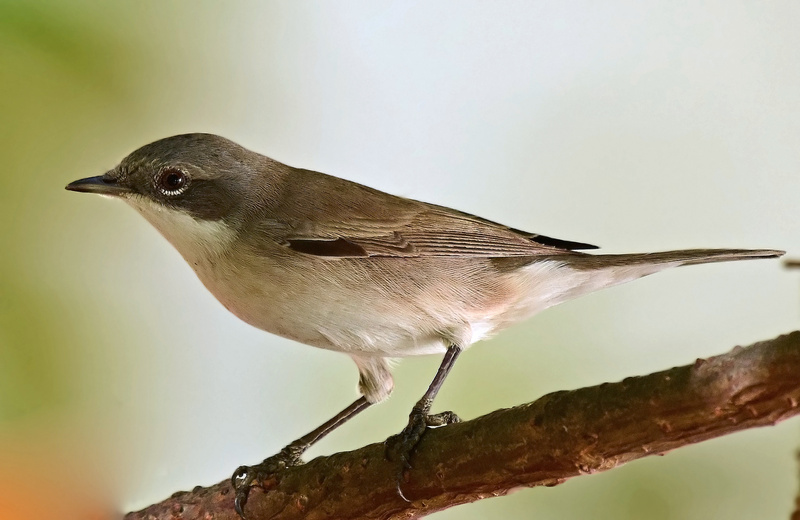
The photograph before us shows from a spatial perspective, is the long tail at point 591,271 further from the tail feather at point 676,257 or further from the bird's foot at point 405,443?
the bird's foot at point 405,443

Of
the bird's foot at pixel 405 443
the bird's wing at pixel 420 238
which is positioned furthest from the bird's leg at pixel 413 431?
the bird's wing at pixel 420 238

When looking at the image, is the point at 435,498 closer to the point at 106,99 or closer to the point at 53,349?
the point at 53,349

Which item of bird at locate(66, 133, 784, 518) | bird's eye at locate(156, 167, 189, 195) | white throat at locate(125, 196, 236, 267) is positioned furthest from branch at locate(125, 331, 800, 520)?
bird's eye at locate(156, 167, 189, 195)

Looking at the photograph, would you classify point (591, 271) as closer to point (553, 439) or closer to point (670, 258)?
point (670, 258)

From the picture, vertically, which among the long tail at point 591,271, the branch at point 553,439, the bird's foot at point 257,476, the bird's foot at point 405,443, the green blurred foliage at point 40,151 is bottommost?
the branch at point 553,439

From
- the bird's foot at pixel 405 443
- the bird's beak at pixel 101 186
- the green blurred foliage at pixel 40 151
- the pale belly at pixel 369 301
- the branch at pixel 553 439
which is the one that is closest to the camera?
the branch at pixel 553 439

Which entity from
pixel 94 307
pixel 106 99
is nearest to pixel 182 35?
pixel 106 99

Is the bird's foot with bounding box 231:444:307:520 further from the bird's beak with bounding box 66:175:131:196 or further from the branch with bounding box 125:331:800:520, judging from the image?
the bird's beak with bounding box 66:175:131:196
